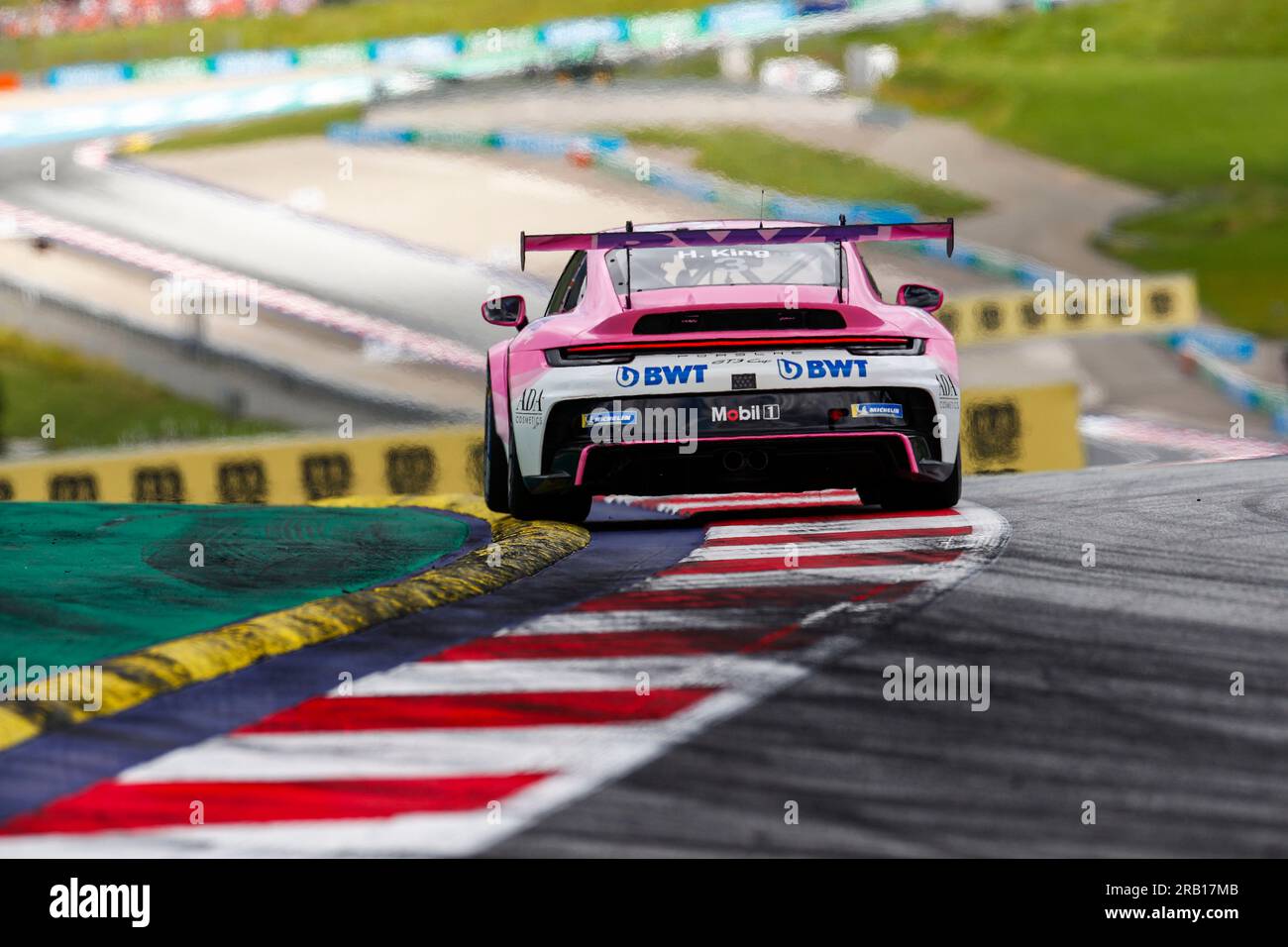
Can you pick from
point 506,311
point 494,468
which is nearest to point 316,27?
point 506,311

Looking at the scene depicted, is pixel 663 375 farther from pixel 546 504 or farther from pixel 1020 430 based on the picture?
pixel 1020 430

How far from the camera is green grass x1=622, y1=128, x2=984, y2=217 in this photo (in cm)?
4819

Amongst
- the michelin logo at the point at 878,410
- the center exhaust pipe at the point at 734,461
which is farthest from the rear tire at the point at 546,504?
the michelin logo at the point at 878,410

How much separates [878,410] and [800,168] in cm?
4069

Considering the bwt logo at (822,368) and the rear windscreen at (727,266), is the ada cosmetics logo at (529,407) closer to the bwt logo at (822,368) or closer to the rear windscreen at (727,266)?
the rear windscreen at (727,266)

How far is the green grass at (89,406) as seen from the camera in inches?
1278

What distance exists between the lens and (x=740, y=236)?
29.0ft

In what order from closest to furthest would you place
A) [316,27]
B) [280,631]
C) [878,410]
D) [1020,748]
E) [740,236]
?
[1020,748], [280,631], [878,410], [740,236], [316,27]

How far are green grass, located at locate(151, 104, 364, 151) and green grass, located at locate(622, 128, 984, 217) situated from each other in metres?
9.61

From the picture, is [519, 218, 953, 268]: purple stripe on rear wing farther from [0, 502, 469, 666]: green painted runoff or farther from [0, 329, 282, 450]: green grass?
[0, 329, 282, 450]: green grass

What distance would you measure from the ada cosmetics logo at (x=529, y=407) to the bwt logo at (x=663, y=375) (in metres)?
0.37

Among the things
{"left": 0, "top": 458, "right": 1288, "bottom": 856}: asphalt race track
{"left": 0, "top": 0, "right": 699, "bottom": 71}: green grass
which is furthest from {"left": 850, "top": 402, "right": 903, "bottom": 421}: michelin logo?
{"left": 0, "top": 0, "right": 699, "bottom": 71}: green grass

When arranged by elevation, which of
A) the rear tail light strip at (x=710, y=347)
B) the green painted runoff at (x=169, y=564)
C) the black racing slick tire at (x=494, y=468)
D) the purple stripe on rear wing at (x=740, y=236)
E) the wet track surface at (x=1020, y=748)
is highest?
the purple stripe on rear wing at (x=740, y=236)
